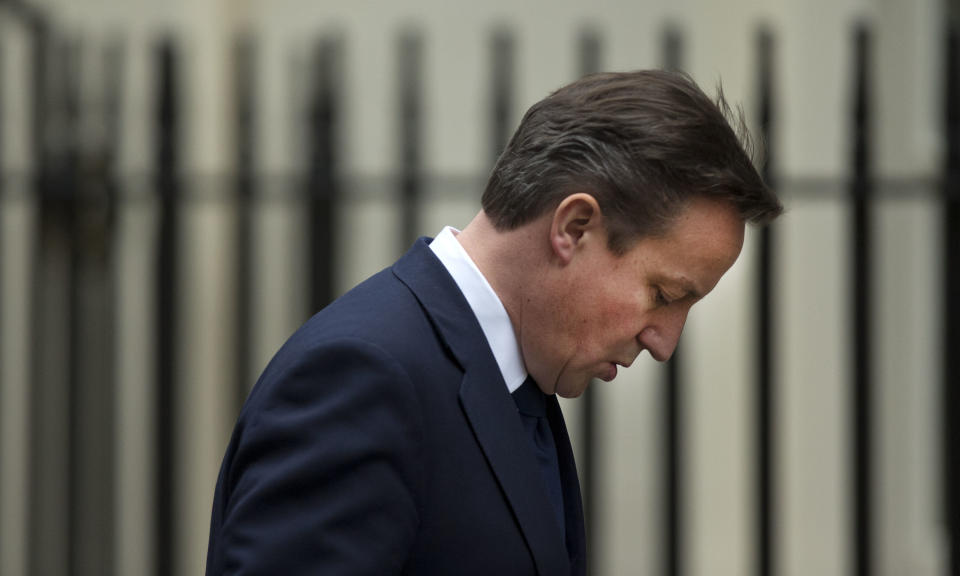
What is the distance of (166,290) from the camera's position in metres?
3.95

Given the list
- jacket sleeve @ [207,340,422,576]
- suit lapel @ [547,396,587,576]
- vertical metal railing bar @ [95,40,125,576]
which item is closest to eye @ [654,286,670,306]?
suit lapel @ [547,396,587,576]

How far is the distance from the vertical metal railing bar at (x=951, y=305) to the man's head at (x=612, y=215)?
2.41 m

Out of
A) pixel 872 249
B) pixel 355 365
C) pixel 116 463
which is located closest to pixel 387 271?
pixel 355 365

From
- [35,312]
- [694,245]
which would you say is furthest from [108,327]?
[694,245]

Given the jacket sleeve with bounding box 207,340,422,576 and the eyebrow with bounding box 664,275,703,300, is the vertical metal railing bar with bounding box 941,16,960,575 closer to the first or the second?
the eyebrow with bounding box 664,275,703,300

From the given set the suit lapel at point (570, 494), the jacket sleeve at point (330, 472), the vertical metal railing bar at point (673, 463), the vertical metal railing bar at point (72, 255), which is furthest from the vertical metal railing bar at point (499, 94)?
the jacket sleeve at point (330, 472)

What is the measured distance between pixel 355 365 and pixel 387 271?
205mm

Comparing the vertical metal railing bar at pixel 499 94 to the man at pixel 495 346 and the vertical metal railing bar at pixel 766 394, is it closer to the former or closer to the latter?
the vertical metal railing bar at pixel 766 394

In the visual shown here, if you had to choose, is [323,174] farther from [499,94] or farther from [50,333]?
[50,333]

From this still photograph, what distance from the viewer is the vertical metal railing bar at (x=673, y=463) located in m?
3.79

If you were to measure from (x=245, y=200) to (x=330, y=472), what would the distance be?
2.83m

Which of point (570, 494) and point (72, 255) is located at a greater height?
point (72, 255)

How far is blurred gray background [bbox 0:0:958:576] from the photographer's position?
3.93m

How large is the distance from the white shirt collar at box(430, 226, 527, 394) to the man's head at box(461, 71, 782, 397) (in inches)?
0.4
